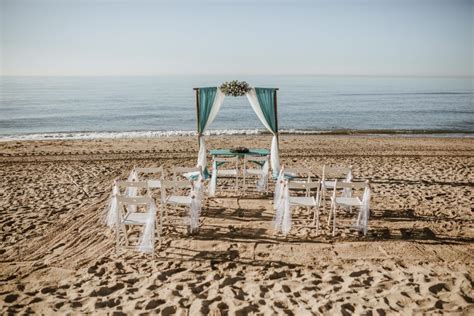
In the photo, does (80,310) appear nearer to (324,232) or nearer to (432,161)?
(324,232)

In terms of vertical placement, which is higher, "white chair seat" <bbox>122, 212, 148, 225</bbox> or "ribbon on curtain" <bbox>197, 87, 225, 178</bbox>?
"ribbon on curtain" <bbox>197, 87, 225, 178</bbox>

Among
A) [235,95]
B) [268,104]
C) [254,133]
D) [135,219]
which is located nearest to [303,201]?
[135,219]

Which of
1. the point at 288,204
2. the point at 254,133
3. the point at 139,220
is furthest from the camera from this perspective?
the point at 254,133

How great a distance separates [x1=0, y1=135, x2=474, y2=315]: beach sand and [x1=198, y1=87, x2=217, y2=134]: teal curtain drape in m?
2.08

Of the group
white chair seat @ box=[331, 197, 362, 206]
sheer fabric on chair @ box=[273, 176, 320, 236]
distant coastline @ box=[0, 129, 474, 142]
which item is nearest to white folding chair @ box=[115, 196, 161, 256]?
sheer fabric on chair @ box=[273, 176, 320, 236]

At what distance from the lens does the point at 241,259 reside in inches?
191

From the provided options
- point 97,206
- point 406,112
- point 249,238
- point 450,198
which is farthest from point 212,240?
point 406,112

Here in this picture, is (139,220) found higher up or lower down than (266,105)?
lower down

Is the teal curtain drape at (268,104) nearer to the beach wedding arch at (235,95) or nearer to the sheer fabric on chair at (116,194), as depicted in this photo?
the beach wedding arch at (235,95)

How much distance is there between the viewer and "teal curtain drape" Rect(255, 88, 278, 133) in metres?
8.38

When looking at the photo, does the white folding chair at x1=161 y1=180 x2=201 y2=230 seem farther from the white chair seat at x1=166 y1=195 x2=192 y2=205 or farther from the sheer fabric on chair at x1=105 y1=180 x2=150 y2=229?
the sheer fabric on chair at x1=105 y1=180 x2=150 y2=229

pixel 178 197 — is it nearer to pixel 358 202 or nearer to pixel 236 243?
pixel 236 243

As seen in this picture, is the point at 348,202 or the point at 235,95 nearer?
the point at 348,202

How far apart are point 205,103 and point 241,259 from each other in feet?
15.6
